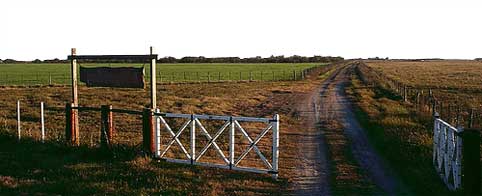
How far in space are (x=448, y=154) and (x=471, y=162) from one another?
113 centimetres

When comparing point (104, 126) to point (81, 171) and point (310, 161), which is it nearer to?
point (81, 171)

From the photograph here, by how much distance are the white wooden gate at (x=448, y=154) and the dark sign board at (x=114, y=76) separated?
22.2 ft

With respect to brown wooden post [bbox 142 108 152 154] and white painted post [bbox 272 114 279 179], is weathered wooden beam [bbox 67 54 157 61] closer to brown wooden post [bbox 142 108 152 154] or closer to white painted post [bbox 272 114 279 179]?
brown wooden post [bbox 142 108 152 154]

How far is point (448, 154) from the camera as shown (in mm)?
10312

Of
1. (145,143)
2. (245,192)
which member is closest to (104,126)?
(145,143)

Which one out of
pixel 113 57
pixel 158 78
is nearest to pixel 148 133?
pixel 113 57

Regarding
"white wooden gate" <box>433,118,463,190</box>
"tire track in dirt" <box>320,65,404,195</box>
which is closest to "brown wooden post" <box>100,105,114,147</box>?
"tire track in dirt" <box>320,65,404,195</box>

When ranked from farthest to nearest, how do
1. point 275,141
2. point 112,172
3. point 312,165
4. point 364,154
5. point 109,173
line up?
1. point 364,154
2. point 312,165
3. point 112,172
4. point 109,173
5. point 275,141

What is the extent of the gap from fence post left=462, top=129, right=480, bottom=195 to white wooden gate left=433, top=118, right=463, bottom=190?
0.67ft

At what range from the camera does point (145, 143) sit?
12.4 m

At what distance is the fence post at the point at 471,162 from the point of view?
29.8 ft

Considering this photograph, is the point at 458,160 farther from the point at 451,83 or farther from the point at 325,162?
the point at 451,83

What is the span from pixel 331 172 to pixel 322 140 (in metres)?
4.60

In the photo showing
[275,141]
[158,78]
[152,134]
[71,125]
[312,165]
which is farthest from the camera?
[158,78]
